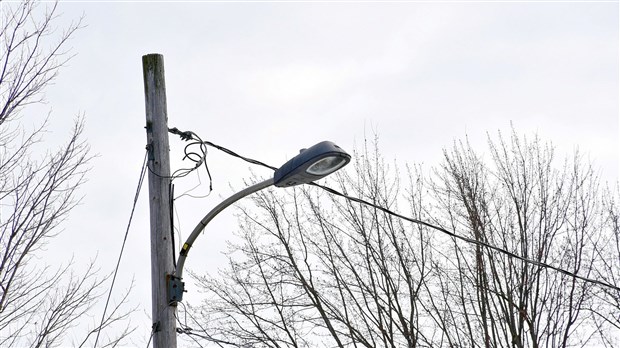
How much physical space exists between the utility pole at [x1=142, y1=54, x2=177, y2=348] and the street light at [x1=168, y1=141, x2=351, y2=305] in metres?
0.08

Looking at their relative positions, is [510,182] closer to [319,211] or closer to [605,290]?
[605,290]

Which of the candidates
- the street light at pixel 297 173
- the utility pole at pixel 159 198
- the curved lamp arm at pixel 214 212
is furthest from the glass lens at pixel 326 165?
the utility pole at pixel 159 198

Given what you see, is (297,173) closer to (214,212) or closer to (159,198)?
(214,212)

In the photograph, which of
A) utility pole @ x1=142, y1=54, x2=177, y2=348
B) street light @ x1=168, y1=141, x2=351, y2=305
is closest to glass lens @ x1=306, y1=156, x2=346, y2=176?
street light @ x1=168, y1=141, x2=351, y2=305

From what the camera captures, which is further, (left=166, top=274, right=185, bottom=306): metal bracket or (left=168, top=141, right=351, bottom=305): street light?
(left=166, top=274, right=185, bottom=306): metal bracket

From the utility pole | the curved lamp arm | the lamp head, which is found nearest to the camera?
the lamp head

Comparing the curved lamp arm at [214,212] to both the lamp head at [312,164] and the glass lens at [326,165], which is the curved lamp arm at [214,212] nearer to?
the lamp head at [312,164]

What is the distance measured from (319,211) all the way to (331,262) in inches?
37.7

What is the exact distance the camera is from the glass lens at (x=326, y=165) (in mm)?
5316

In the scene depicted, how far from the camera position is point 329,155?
5230 millimetres

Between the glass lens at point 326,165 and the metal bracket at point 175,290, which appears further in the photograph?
the metal bracket at point 175,290

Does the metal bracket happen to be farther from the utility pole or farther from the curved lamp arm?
the curved lamp arm

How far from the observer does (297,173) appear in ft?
17.6

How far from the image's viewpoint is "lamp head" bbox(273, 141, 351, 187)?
523 centimetres
